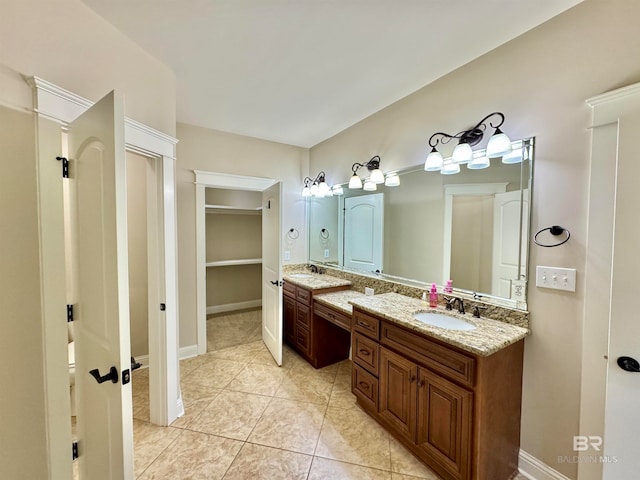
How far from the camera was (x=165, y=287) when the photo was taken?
1887 mm

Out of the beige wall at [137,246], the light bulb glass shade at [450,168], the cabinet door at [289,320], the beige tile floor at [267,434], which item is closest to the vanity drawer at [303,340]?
Result: the cabinet door at [289,320]

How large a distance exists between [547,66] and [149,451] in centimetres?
351

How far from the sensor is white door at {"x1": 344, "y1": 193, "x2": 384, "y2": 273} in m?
2.74

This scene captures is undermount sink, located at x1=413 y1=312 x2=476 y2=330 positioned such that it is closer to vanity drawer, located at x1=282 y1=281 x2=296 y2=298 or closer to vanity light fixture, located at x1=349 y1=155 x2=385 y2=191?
vanity light fixture, located at x1=349 y1=155 x2=385 y2=191

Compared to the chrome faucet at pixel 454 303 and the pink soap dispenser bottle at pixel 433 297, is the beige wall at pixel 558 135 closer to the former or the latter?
the chrome faucet at pixel 454 303

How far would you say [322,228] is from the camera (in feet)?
11.7

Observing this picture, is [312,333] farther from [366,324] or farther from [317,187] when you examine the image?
[317,187]

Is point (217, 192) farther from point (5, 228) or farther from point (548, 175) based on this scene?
point (548, 175)

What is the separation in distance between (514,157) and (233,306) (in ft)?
15.3

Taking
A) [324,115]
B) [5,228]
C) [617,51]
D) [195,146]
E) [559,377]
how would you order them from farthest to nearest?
1. [195,146]
2. [324,115]
3. [559,377]
4. [617,51]
5. [5,228]

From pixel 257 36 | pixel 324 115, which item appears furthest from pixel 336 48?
pixel 324 115

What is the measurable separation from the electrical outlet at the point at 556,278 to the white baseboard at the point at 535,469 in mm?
1058

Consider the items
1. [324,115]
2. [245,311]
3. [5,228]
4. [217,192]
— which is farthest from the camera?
[245,311]

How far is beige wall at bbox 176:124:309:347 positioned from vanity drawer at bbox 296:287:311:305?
2.55ft
